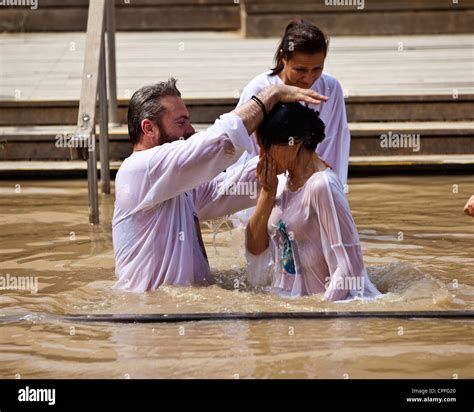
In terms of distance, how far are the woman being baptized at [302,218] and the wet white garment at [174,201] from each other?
19 cm

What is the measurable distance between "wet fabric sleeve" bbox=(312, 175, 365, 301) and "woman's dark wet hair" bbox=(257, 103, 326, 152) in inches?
7.7

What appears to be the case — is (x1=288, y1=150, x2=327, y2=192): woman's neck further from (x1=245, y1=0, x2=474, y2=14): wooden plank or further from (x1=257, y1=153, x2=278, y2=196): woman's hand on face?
(x1=245, y1=0, x2=474, y2=14): wooden plank

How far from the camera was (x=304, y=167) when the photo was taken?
5.58m

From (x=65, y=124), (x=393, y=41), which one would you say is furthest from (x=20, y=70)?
(x=393, y=41)

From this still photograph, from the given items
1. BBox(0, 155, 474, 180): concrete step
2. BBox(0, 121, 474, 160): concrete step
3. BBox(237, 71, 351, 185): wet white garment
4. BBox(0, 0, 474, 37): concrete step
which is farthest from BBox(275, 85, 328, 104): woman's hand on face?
BBox(0, 0, 474, 37): concrete step

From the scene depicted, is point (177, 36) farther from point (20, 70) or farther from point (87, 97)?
point (87, 97)

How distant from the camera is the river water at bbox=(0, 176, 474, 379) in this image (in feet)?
16.5

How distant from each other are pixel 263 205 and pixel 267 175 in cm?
15

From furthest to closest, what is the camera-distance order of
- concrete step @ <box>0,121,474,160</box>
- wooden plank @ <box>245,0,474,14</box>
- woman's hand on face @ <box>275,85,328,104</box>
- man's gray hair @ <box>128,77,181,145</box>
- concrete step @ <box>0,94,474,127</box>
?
1. wooden plank @ <box>245,0,474,14</box>
2. concrete step @ <box>0,94,474,127</box>
3. concrete step @ <box>0,121,474,160</box>
4. man's gray hair @ <box>128,77,181,145</box>
5. woman's hand on face @ <box>275,85,328,104</box>

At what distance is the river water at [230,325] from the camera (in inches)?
198

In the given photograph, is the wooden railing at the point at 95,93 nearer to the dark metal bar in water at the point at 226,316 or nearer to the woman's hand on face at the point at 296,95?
the dark metal bar in water at the point at 226,316

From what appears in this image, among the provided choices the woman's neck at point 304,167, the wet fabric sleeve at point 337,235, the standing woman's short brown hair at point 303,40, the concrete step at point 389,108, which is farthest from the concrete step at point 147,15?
the wet fabric sleeve at point 337,235
